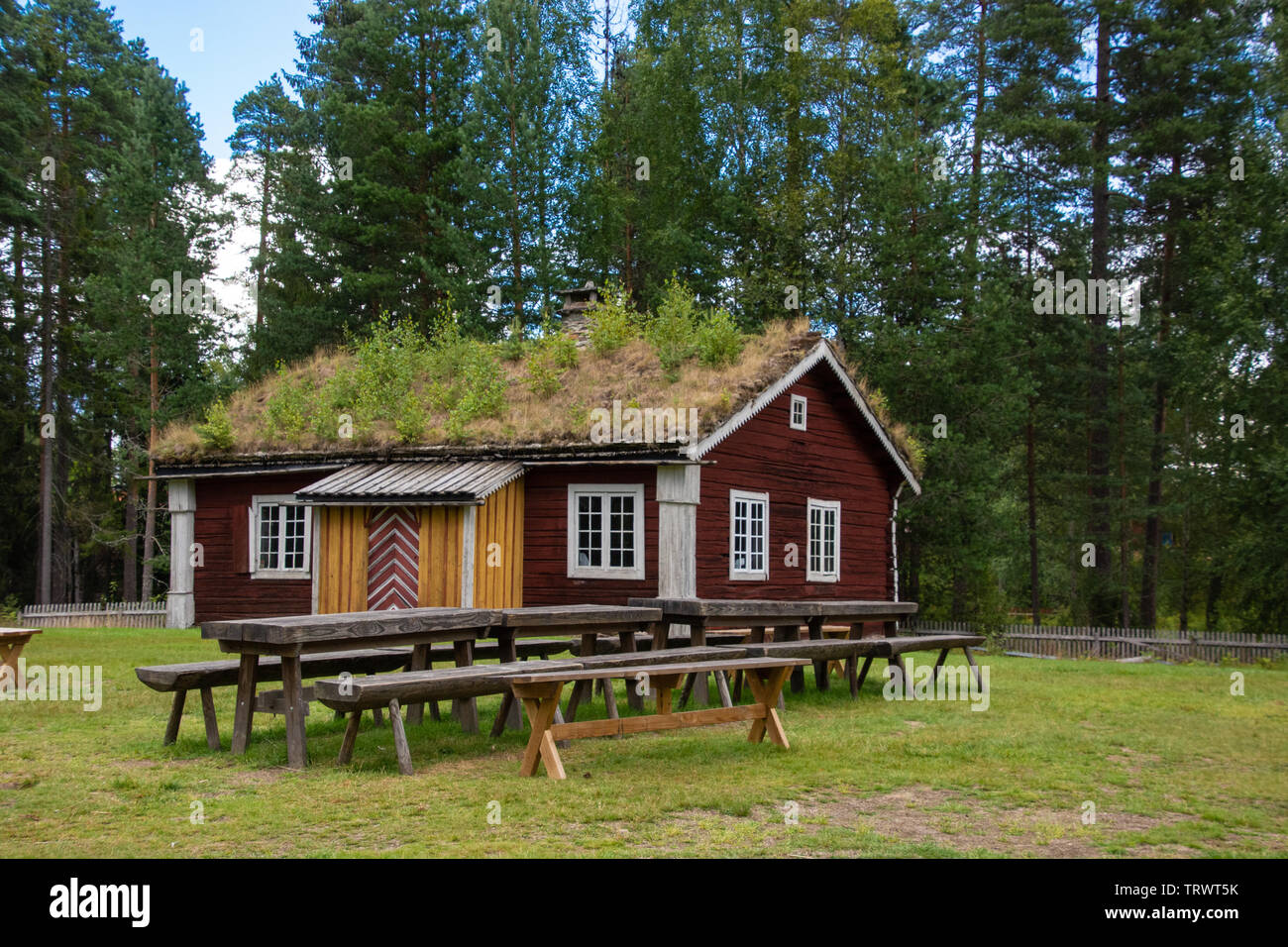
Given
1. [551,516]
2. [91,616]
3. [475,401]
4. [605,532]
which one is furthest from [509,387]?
[91,616]

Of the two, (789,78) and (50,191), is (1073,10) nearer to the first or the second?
(789,78)

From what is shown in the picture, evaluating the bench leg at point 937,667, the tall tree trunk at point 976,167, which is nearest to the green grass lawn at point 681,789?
the bench leg at point 937,667

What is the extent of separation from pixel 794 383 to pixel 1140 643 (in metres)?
9.15

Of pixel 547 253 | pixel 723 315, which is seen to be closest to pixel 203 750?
pixel 723 315

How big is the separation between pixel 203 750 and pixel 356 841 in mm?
3723

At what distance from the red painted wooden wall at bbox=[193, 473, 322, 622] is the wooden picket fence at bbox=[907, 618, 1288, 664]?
14522 millimetres

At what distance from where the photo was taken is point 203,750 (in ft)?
30.1

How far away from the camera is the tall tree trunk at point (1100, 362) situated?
30703 mm

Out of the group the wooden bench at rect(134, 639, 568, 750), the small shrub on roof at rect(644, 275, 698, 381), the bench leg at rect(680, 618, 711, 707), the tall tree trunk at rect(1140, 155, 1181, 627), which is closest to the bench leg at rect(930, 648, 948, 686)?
the bench leg at rect(680, 618, 711, 707)

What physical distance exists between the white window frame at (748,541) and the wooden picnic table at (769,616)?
3.95 meters

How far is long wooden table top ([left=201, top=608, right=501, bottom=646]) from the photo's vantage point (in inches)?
326

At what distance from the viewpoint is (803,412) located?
20547 mm

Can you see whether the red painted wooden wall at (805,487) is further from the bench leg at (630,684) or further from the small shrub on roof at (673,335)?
the bench leg at (630,684)

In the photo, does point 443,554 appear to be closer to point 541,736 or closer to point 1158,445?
point 541,736
